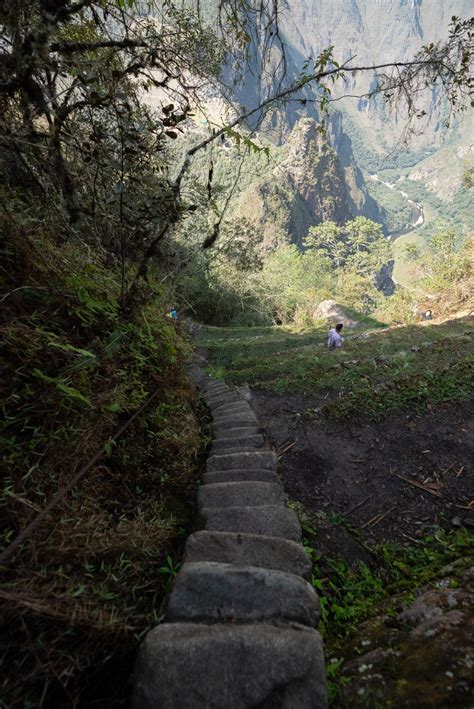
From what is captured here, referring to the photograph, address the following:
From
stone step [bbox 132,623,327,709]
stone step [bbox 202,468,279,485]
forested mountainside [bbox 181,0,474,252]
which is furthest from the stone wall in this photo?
Result: forested mountainside [bbox 181,0,474,252]

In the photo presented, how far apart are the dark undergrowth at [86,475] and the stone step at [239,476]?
0.48 feet

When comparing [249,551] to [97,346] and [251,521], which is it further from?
[97,346]

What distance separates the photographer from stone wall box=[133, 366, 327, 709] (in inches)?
43.0

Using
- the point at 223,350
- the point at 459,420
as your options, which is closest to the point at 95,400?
the point at 459,420

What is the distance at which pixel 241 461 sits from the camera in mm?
2701

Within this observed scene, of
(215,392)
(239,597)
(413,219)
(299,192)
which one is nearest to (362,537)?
(239,597)

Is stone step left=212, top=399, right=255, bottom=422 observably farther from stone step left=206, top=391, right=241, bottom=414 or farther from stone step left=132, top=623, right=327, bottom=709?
stone step left=132, top=623, right=327, bottom=709

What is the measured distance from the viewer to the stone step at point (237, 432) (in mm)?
3289

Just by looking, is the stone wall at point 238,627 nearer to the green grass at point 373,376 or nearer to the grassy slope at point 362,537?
the grassy slope at point 362,537

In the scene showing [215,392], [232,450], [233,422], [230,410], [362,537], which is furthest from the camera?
[215,392]

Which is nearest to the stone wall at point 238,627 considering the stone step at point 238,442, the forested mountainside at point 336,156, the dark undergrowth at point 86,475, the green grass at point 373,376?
the dark undergrowth at point 86,475

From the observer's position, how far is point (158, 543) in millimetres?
1676

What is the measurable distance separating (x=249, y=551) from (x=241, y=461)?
1.01 metres

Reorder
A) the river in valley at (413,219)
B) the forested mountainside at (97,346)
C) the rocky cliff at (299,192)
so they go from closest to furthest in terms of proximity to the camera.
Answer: the forested mountainside at (97,346) < the rocky cliff at (299,192) < the river in valley at (413,219)
